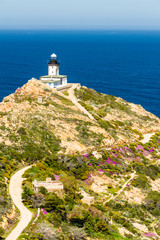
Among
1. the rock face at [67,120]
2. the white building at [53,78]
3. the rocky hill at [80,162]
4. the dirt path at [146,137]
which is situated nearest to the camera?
the rocky hill at [80,162]

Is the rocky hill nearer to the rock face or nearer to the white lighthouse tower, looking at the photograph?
the rock face

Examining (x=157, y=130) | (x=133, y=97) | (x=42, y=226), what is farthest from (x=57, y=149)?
(x=133, y=97)

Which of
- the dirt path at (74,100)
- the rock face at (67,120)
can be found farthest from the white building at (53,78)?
the rock face at (67,120)

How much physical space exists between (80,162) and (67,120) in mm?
14091

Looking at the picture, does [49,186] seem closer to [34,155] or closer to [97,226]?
[97,226]

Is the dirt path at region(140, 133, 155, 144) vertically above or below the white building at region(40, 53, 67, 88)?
below

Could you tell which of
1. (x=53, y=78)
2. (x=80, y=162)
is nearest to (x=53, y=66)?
(x=53, y=78)

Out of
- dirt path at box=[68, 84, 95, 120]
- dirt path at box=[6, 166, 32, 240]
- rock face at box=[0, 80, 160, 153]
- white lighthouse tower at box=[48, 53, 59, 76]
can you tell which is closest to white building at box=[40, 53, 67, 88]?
white lighthouse tower at box=[48, 53, 59, 76]

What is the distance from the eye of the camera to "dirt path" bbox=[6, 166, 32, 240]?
108 feet

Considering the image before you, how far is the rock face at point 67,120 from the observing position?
2447 inches

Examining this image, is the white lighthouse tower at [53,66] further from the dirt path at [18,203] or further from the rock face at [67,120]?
the dirt path at [18,203]

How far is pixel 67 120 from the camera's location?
69.1m

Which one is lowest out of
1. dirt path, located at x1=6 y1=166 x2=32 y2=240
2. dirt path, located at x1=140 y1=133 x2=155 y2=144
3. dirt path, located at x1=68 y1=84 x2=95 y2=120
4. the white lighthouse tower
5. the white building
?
dirt path, located at x1=140 y1=133 x2=155 y2=144

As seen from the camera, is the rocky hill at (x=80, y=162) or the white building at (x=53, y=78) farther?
the white building at (x=53, y=78)
